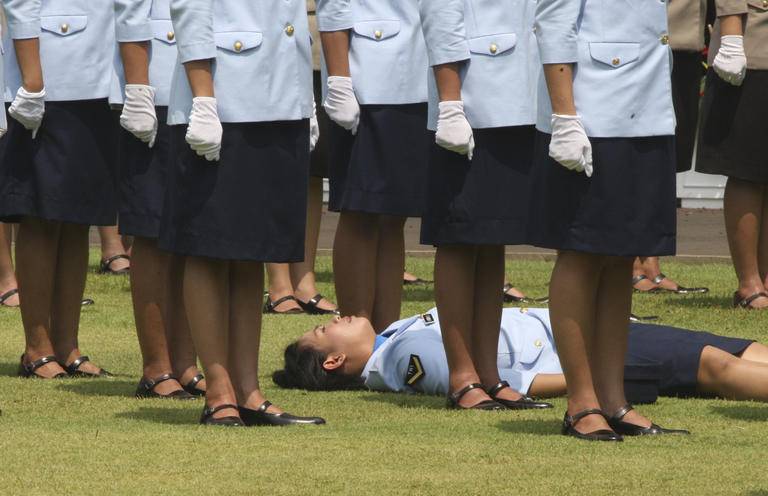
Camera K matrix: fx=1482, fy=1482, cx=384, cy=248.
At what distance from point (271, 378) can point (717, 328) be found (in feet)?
7.64

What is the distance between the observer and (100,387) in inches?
223

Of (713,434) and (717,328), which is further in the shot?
(717,328)

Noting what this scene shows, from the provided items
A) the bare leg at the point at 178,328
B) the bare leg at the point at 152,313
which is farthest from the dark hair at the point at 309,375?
the bare leg at the point at 152,313

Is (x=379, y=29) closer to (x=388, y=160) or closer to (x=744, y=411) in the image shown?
(x=388, y=160)

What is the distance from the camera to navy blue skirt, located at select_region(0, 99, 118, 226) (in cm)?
575

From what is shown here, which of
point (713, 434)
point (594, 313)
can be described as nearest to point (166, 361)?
point (594, 313)

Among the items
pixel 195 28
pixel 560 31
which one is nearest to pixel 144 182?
pixel 195 28

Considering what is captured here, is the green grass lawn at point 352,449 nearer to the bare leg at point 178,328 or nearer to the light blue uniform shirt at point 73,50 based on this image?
the bare leg at point 178,328

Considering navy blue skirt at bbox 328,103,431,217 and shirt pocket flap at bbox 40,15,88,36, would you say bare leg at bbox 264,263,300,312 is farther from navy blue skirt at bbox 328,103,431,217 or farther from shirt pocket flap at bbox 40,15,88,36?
shirt pocket flap at bbox 40,15,88,36

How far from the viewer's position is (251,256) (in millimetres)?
4664

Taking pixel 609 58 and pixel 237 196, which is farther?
pixel 237 196

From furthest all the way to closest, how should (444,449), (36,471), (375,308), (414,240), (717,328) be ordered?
(414,240)
(717,328)
(375,308)
(444,449)
(36,471)

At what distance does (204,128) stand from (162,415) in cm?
108

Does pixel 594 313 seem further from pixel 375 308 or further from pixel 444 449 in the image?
pixel 375 308
